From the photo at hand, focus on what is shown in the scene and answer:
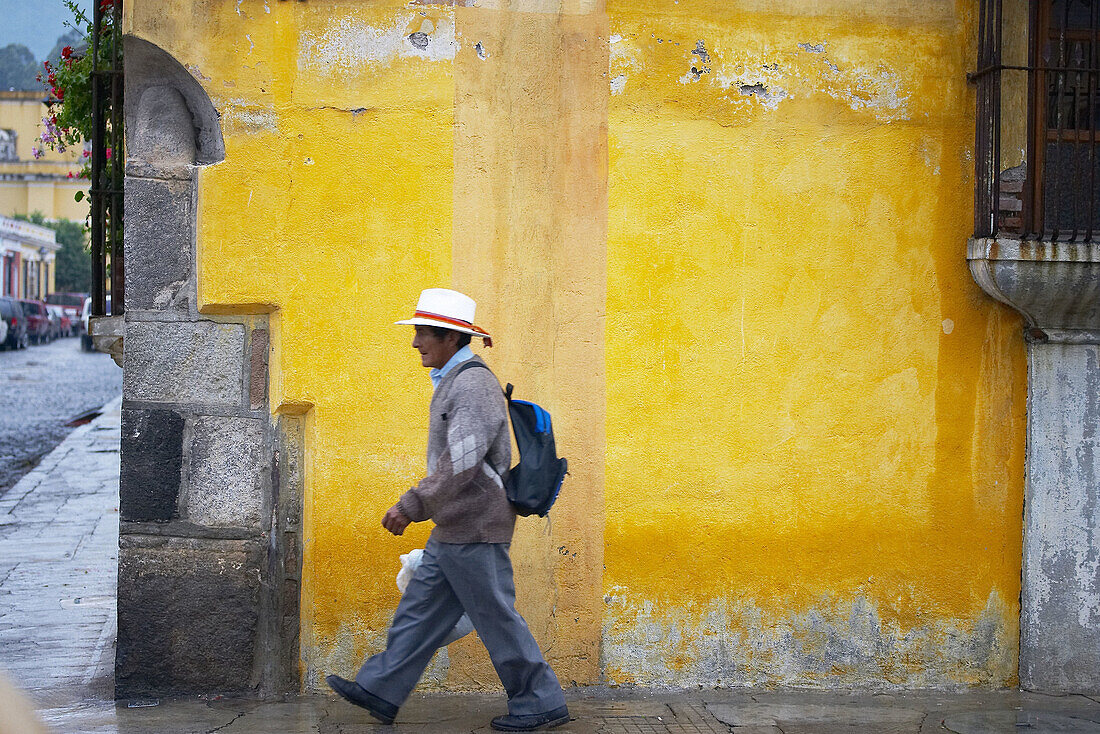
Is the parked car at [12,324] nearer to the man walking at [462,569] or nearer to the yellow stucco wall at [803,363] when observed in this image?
the yellow stucco wall at [803,363]

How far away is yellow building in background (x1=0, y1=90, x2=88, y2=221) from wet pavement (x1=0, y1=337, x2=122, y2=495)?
1408 inches

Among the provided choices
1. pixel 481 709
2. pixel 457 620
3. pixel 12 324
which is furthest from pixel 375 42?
pixel 12 324

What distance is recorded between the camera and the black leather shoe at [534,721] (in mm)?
4535

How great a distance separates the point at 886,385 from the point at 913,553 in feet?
2.61

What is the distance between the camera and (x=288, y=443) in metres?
5.09

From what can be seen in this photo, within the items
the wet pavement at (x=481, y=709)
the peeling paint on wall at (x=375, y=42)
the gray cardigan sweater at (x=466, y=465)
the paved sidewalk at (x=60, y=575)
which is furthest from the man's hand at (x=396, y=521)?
the peeling paint on wall at (x=375, y=42)

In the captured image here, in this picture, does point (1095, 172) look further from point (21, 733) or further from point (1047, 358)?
point (21, 733)

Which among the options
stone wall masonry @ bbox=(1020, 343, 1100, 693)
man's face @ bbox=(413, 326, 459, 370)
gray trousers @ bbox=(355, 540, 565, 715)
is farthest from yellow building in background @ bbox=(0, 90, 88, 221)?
stone wall masonry @ bbox=(1020, 343, 1100, 693)

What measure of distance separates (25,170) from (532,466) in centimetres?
7431

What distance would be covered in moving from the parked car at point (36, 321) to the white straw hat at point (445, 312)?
139ft

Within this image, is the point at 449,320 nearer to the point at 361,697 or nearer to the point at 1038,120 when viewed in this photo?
the point at 361,697

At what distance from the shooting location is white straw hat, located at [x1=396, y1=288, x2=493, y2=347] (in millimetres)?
4453

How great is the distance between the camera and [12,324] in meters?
39.8

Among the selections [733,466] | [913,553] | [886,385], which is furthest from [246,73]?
[913,553]
